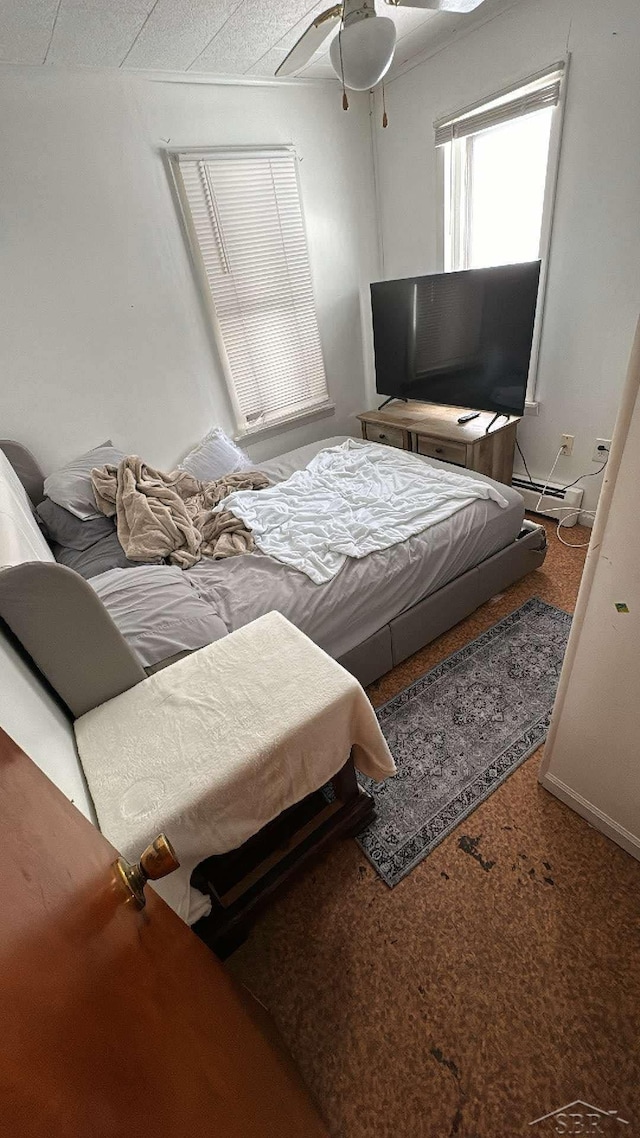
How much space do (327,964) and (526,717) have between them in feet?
3.43

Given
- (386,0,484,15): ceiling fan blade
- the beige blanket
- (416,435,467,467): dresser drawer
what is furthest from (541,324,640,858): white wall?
(416,435,467,467): dresser drawer

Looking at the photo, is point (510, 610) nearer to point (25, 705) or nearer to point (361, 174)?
point (25, 705)

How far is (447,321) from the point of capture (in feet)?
9.04

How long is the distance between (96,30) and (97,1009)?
3032 millimetres

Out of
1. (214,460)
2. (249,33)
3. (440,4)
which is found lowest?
(214,460)

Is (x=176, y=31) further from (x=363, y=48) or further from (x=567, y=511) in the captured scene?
(x=567, y=511)

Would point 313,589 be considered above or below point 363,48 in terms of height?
below

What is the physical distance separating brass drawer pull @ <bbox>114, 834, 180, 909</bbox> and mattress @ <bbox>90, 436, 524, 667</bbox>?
0.91 meters

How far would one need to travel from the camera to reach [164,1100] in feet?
1.51

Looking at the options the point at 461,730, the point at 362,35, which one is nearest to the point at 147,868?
the point at 461,730

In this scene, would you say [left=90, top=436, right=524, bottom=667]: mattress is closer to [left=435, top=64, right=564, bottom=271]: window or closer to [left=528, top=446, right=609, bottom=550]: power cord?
[left=528, top=446, right=609, bottom=550]: power cord

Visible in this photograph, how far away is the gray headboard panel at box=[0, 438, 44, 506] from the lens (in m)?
2.37

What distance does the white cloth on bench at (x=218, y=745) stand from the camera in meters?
0.96

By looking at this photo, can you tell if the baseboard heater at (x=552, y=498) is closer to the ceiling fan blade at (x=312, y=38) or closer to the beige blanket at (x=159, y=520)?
the beige blanket at (x=159, y=520)
